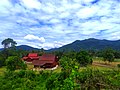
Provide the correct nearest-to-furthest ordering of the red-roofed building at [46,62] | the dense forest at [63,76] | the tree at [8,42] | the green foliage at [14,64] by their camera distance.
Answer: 1. the dense forest at [63,76]
2. the green foliage at [14,64]
3. the red-roofed building at [46,62]
4. the tree at [8,42]

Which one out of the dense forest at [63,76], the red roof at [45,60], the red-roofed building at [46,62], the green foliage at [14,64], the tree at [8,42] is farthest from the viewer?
the tree at [8,42]

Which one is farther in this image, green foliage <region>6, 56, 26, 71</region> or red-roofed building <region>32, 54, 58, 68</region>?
red-roofed building <region>32, 54, 58, 68</region>

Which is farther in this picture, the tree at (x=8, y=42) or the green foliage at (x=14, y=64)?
the tree at (x=8, y=42)

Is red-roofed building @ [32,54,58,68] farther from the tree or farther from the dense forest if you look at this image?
the tree

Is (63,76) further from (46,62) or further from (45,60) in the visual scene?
(45,60)

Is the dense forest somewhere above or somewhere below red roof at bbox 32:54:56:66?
below

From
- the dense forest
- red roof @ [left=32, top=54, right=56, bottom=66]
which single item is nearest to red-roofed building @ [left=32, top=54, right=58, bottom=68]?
red roof @ [left=32, top=54, right=56, bottom=66]

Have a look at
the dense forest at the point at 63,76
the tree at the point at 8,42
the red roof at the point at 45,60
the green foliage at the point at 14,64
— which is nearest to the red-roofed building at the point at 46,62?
the red roof at the point at 45,60

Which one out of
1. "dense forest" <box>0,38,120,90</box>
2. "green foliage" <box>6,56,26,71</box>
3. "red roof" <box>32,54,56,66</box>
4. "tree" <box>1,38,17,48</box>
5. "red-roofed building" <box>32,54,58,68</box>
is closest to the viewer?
"dense forest" <box>0,38,120,90</box>

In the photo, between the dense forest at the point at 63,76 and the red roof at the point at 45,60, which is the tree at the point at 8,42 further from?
the red roof at the point at 45,60

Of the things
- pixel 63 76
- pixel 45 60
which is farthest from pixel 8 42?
pixel 63 76

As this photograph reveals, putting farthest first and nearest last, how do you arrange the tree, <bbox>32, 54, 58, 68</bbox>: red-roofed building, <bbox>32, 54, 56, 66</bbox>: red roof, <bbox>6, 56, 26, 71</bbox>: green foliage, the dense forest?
the tree < <bbox>32, 54, 56, 66</bbox>: red roof < <bbox>32, 54, 58, 68</bbox>: red-roofed building < <bbox>6, 56, 26, 71</bbox>: green foliage < the dense forest

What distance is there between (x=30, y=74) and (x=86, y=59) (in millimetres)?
28197

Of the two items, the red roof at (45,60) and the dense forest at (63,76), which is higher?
the red roof at (45,60)
